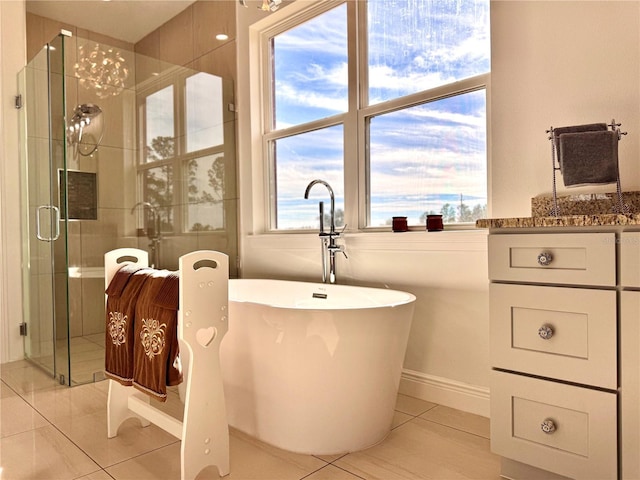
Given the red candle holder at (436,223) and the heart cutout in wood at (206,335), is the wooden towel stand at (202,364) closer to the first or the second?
the heart cutout in wood at (206,335)

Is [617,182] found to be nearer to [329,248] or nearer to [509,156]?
[509,156]

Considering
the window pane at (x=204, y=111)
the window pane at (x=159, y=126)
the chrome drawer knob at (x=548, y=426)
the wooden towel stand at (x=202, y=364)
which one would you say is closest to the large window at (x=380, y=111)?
the window pane at (x=204, y=111)

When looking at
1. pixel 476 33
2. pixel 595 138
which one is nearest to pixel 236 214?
pixel 476 33

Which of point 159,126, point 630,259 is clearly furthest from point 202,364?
point 159,126

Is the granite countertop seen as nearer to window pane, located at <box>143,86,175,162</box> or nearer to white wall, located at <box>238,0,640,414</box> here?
white wall, located at <box>238,0,640,414</box>

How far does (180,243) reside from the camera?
3490 mm

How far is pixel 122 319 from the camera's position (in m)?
1.93

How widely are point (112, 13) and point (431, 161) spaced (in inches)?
125

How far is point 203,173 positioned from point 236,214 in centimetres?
40

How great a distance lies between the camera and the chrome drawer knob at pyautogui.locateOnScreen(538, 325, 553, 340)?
148cm

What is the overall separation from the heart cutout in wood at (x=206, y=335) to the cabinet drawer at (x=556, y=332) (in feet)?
3.25

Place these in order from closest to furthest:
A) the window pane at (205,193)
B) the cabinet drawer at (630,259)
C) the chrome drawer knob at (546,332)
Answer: the cabinet drawer at (630,259), the chrome drawer knob at (546,332), the window pane at (205,193)

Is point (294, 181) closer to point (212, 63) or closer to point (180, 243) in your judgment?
point (180, 243)

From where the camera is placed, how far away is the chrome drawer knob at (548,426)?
1.48 m
